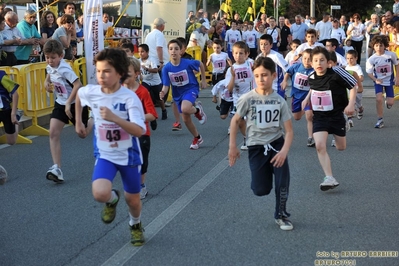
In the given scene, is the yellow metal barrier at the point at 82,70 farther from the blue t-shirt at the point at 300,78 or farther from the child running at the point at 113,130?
the child running at the point at 113,130

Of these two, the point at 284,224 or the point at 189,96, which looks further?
the point at 189,96

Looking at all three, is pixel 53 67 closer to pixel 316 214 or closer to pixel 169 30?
pixel 316 214

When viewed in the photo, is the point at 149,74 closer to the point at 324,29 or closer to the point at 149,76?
the point at 149,76

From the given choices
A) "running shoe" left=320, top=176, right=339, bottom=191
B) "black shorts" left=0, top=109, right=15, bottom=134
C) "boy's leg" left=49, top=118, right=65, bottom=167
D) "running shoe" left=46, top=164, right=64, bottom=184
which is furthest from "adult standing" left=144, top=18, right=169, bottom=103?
"running shoe" left=320, top=176, right=339, bottom=191

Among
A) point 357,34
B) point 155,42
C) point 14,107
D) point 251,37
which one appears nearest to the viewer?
point 14,107

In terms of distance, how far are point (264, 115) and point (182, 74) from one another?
180 inches

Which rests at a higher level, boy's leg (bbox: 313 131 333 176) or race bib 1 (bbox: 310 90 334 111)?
race bib 1 (bbox: 310 90 334 111)

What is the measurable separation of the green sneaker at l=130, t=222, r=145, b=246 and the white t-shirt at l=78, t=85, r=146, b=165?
61cm

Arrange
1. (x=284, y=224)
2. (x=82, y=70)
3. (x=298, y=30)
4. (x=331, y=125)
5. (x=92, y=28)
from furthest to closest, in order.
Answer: (x=298, y=30) → (x=82, y=70) → (x=92, y=28) → (x=331, y=125) → (x=284, y=224)

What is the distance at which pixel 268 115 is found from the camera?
5980 mm

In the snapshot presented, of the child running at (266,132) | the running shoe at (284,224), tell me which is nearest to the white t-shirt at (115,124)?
the child running at (266,132)

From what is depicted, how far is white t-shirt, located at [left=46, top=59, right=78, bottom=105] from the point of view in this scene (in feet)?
27.0

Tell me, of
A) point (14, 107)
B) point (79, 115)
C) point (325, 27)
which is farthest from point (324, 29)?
point (79, 115)

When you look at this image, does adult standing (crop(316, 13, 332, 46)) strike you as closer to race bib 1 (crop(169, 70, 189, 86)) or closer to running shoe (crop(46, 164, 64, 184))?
race bib 1 (crop(169, 70, 189, 86))
